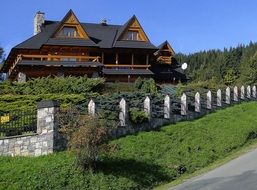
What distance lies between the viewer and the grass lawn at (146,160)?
18.5 meters

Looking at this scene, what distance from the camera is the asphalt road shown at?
1772cm

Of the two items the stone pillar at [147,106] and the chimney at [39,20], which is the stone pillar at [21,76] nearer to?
the chimney at [39,20]

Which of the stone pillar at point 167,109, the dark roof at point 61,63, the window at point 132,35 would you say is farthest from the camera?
the window at point 132,35

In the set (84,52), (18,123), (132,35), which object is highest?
(132,35)

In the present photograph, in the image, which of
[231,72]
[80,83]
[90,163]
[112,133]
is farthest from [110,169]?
[231,72]

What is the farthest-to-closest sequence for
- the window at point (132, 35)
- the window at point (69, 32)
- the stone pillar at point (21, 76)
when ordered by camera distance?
the window at point (132, 35)
the window at point (69, 32)
the stone pillar at point (21, 76)

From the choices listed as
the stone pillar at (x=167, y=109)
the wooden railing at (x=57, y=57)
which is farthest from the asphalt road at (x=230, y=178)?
the wooden railing at (x=57, y=57)

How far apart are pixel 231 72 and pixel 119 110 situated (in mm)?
80308

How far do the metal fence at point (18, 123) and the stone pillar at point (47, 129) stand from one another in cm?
65

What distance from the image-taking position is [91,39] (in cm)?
5009

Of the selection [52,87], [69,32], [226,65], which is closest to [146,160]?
[52,87]

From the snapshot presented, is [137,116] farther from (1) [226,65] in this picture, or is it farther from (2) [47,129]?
(1) [226,65]

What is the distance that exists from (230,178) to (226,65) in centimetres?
10231

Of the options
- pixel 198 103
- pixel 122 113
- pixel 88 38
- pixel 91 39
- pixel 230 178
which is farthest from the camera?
pixel 91 39
